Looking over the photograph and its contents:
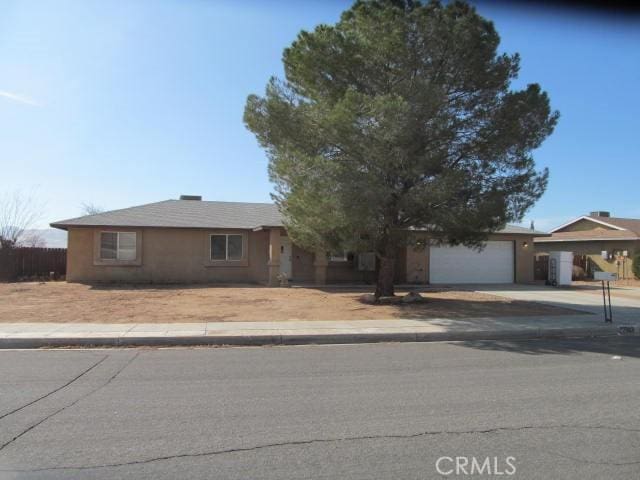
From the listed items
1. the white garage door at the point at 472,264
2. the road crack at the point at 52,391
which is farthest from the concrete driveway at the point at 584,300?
the road crack at the point at 52,391

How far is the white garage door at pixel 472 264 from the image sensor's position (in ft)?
82.3

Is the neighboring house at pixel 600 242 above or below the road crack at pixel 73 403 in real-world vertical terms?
above

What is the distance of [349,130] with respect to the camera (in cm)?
1295

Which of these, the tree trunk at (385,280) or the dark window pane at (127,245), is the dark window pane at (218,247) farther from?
the tree trunk at (385,280)

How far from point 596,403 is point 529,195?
32.1 feet

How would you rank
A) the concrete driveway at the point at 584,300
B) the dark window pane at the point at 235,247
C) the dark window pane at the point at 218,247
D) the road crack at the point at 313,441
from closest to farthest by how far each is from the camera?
the road crack at the point at 313,441 < the concrete driveway at the point at 584,300 < the dark window pane at the point at 218,247 < the dark window pane at the point at 235,247

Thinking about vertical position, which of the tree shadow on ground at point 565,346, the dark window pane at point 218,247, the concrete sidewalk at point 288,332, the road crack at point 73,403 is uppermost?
the dark window pane at point 218,247

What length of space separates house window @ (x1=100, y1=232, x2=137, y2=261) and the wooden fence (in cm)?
387

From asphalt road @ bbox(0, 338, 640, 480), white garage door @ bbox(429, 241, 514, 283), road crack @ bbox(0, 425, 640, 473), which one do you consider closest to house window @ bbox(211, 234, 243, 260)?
white garage door @ bbox(429, 241, 514, 283)

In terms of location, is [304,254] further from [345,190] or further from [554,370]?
[554,370]

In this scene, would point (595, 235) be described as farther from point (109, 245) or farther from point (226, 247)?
point (109, 245)

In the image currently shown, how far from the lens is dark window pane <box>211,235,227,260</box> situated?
23719 millimetres

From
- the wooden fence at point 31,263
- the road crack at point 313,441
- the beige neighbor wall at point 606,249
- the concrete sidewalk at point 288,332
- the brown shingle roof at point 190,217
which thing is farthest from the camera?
the beige neighbor wall at point 606,249

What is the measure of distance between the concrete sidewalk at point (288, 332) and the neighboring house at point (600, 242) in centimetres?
2153
